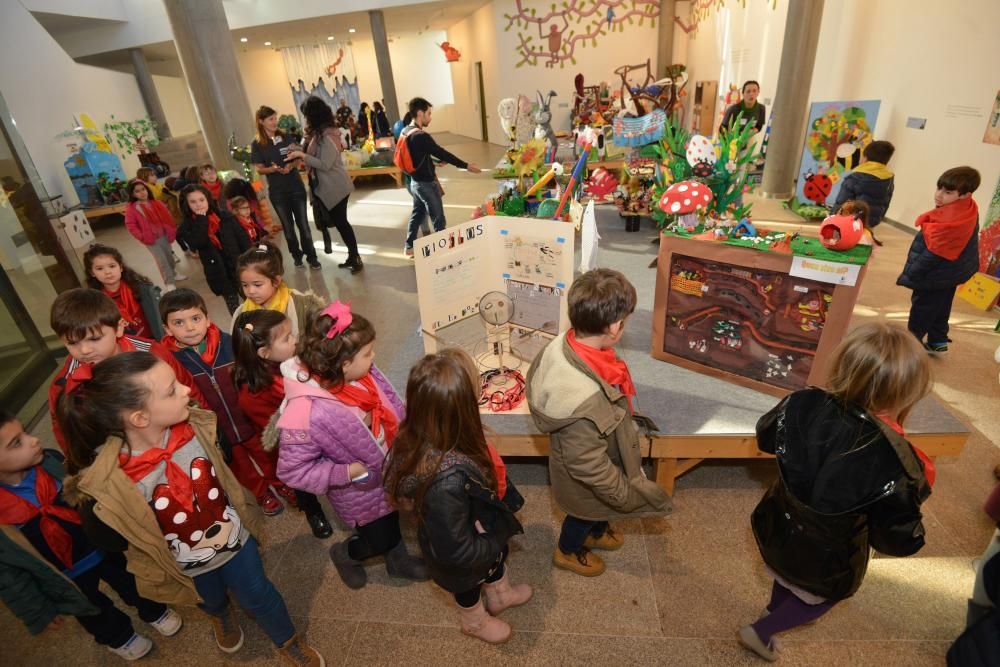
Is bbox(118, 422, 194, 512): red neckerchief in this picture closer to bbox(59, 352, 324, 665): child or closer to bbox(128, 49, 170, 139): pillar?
bbox(59, 352, 324, 665): child

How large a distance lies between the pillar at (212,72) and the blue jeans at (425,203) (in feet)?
10.9

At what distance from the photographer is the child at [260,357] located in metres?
1.81

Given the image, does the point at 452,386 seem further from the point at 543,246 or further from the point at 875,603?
the point at 875,603

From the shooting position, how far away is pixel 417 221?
16.3 ft

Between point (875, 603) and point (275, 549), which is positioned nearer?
point (875, 603)

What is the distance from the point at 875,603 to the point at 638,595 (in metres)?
0.80

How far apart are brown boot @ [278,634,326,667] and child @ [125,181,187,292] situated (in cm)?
397

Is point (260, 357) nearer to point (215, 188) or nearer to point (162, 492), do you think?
point (162, 492)

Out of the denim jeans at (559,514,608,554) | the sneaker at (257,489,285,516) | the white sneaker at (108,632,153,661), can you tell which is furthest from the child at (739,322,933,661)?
the white sneaker at (108,632,153,661)

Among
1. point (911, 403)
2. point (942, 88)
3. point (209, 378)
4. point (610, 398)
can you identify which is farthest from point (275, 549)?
point (942, 88)

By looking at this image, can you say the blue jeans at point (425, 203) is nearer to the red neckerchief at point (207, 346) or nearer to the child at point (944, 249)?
the red neckerchief at point (207, 346)

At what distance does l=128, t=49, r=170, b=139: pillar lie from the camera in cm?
1146

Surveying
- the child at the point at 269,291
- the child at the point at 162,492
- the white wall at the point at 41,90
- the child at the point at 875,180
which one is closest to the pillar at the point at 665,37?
the child at the point at 875,180

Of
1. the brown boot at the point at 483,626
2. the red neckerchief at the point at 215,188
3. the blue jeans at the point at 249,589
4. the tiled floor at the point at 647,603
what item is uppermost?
the red neckerchief at the point at 215,188
